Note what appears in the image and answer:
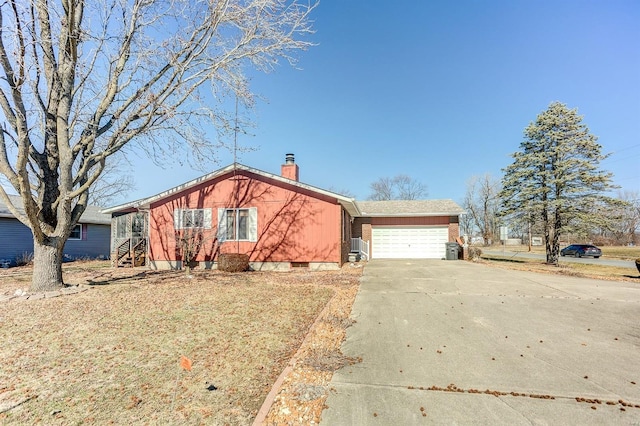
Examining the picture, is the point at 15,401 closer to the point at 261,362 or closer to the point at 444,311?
the point at 261,362

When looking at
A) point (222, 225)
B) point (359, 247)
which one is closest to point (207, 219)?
point (222, 225)

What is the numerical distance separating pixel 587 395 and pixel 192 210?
45.0 feet

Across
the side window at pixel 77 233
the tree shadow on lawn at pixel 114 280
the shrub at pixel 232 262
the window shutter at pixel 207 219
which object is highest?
the window shutter at pixel 207 219

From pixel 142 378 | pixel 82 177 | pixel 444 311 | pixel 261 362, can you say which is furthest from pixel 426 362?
pixel 82 177

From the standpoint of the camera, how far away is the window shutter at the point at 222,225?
1377 cm

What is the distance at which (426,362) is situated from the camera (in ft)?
13.1

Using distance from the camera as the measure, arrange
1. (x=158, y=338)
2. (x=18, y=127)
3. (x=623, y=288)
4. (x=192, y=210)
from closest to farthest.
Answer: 1. (x=158, y=338)
2. (x=18, y=127)
3. (x=623, y=288)
4. (x=192, y=210)

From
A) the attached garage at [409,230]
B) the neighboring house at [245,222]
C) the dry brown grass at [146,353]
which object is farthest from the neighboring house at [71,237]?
the attached garage at [409,230]

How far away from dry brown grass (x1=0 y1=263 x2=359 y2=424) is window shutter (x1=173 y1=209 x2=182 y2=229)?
20.0 ft

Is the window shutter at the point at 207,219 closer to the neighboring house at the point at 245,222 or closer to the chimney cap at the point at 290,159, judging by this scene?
the neighboring house at the point at 245,222

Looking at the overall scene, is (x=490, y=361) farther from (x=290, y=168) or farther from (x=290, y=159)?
(x=290, y=159)

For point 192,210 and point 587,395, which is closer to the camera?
point 587,395

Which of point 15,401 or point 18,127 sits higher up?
point 18,127

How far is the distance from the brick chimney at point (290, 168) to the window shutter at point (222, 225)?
3799mm
